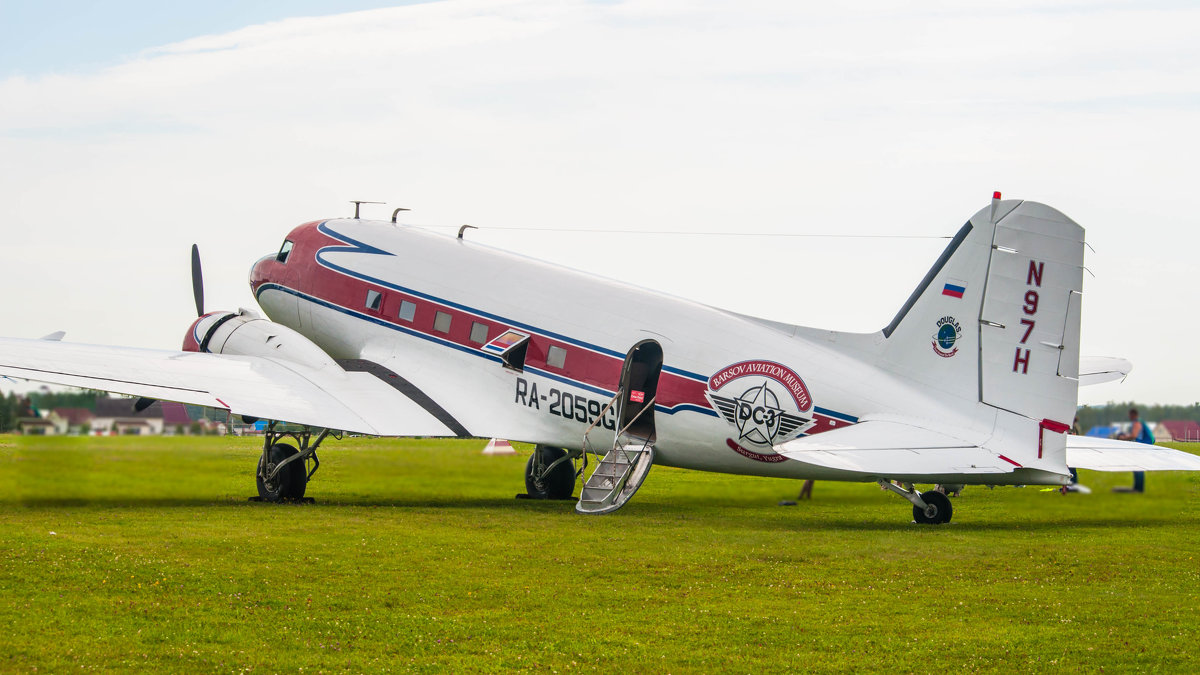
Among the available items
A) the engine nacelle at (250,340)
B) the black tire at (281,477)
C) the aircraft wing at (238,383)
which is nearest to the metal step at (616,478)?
→ the aircraft wing at (238,383)

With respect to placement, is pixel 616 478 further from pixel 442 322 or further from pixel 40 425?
pixel 40 425

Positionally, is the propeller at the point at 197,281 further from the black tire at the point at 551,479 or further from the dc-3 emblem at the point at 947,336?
the dc-3 emblem at the point at 947,336

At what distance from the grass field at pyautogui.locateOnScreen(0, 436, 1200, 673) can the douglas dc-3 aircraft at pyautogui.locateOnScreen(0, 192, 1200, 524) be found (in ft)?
2.64

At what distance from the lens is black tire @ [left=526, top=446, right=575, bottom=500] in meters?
22.5

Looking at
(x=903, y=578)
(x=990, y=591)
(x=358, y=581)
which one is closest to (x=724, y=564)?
(x=903, y=578)

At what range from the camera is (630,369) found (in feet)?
61.8

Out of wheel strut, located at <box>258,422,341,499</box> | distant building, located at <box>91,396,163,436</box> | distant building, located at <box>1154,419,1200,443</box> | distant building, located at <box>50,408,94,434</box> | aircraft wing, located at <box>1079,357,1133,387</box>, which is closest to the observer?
distant building, located at <box>50,408,94,434</box>

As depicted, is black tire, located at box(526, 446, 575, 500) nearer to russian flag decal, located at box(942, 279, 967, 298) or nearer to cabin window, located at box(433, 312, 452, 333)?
cabin window, located at box(433, 312, 452, 333)

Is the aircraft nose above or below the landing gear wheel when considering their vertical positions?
above

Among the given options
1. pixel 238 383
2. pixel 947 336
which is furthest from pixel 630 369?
pixel 238 383

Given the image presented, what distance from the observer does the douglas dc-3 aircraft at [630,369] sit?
16.2 m

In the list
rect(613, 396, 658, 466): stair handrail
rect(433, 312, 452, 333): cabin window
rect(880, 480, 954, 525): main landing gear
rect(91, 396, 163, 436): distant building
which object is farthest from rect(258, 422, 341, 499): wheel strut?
rect(880, 480, 954, 525): main landing gear

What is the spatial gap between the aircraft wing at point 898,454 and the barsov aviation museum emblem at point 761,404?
3.09ft

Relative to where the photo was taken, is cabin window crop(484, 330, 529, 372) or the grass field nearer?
the grass field
